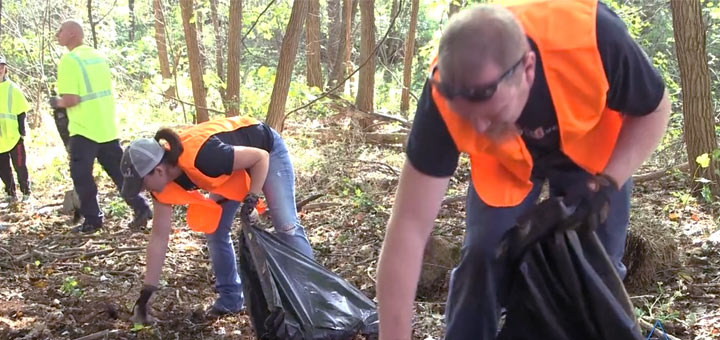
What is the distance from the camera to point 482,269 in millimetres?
1850

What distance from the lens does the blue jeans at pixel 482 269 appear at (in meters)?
1.85

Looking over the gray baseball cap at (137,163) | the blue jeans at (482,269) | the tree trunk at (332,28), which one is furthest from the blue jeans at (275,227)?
the tree trunk at (332,28)

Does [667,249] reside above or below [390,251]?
below

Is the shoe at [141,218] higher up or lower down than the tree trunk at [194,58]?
lower down

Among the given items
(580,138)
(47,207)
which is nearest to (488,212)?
(580,138)

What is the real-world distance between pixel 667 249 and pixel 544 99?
2640 mm

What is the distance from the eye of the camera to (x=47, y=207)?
6551mm

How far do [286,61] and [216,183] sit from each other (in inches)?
165

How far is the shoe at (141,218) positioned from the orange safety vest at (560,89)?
429 centimetres

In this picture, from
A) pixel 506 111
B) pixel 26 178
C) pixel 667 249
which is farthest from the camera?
pixel 26 178

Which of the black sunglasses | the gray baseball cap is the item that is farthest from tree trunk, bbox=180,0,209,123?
the black sunglasses

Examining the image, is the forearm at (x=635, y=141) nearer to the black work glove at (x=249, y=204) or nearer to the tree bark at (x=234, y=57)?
the black work glove at (x=249, y=204)

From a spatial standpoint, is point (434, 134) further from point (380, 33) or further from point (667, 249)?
point (380, 33)

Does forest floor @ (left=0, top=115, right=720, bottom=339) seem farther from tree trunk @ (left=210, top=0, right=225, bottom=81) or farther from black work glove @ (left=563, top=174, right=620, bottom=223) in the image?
tree trunk @ (left=210, top=0, right=225, bottom=81)
